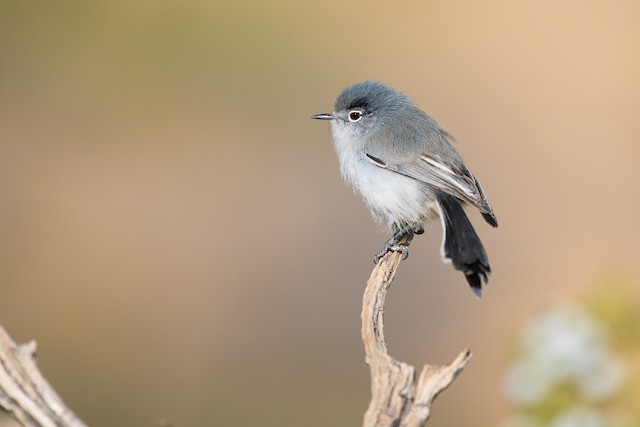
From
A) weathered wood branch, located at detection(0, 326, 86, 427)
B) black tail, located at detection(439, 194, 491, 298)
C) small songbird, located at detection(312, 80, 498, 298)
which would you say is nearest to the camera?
weathered wood branch, located at detection(0, 326, 86, 427)

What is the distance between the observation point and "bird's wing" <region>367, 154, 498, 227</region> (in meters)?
3.44

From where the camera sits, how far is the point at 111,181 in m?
6.99

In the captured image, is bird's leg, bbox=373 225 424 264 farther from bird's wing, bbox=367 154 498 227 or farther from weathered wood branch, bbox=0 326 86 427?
weathered wood branch, bbox=0 326 86 427

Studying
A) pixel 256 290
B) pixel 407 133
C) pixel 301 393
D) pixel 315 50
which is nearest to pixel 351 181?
pixel 407 133

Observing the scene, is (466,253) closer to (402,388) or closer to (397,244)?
(397,244)

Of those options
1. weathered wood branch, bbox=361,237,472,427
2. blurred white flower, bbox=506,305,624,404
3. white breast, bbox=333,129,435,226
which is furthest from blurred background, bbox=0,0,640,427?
weathered wood branch, bbox=361,237,472,427

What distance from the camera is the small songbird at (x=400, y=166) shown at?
350 centimetres

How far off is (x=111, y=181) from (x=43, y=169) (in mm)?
558

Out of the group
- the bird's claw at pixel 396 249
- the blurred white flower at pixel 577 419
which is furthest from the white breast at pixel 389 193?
the blurred white flower at pixel 577 419

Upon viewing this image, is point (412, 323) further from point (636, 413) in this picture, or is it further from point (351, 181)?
point (636, 413)

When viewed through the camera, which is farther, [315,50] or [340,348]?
[315,50]

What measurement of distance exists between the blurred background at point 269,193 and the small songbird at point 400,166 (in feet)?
3.80

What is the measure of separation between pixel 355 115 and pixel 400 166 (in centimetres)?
48

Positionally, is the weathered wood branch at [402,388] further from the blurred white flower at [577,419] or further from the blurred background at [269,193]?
the blurred background at [269,193]
